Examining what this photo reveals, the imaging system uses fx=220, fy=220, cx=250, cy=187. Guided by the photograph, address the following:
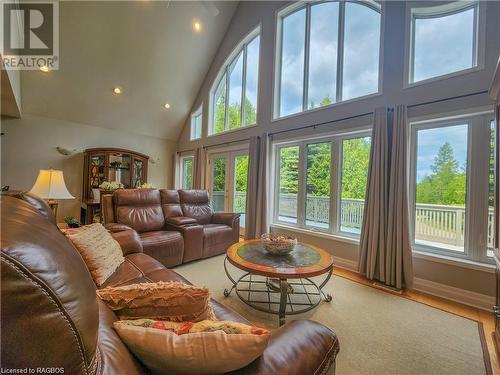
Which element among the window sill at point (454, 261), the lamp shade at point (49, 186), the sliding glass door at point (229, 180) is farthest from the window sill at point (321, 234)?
the lamp shade at point (49, 186)

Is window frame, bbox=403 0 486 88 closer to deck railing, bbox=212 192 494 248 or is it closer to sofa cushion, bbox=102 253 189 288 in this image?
deck railing, bbox=212 192 494 248

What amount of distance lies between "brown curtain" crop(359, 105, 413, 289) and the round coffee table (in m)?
0.88

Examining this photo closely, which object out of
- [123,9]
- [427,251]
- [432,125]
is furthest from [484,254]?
[123,9]

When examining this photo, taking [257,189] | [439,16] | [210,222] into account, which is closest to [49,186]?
[210,222]

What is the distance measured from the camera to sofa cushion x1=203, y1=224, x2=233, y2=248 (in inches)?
124

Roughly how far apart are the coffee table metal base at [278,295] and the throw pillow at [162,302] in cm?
107

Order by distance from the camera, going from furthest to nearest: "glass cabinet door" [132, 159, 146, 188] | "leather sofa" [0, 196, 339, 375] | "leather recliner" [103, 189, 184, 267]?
"glass cabinet door" [132, 159, 146, 188] < "leather recliner" [103, 189, 184, 267] < "leather sofa" [0, 196, 339, 375]

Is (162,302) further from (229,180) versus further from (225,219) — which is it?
(229,180)

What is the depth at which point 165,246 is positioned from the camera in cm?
265

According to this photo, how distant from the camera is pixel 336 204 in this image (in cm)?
334

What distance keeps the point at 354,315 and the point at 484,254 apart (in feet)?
5.14

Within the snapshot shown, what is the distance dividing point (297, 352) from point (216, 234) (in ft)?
8.54

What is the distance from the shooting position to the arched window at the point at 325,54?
311 cm

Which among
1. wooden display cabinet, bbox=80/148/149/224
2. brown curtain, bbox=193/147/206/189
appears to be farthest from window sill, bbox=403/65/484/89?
wooden display cabinet, bbox=80/148/149/224
